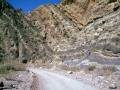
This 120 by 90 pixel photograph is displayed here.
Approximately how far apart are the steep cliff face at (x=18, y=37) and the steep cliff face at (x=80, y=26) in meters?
2.74

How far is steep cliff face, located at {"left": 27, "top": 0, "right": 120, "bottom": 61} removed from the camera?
4466 centimetres

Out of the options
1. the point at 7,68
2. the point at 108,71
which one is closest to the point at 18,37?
the point at 7,68

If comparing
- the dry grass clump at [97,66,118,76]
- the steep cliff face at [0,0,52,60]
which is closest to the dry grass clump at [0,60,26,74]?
the dry grass clump at [97,66,118,76]

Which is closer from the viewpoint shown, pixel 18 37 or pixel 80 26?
pixel 80 26

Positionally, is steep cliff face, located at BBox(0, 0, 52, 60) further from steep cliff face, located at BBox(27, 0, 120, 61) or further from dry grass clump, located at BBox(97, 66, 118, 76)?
dry grass clump, located at BBox(97, 66, 118, 76)

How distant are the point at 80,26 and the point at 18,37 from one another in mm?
25361

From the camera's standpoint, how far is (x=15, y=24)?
9025 cm

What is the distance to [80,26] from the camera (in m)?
69.5

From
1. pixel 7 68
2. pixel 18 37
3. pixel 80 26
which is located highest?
pixel 80 26

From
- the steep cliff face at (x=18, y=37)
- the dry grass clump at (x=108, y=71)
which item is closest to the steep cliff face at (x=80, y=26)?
the steep cliff face at (x=18, y=37)

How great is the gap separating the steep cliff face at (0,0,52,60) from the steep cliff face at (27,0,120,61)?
8.99 feet

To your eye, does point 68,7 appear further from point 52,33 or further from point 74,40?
point 74,40

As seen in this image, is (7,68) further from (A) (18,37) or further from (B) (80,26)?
(A) (18,37)

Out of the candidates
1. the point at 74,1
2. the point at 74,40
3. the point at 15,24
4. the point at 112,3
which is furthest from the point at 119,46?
the point at 15,24
